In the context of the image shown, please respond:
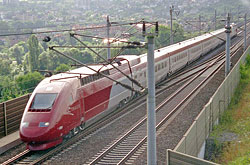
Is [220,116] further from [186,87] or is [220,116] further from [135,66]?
[186,87]

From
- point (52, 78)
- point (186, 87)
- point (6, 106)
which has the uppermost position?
point (52, 78)

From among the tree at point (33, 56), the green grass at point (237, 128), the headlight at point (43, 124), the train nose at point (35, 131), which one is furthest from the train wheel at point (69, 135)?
the tree at point (33, 56)

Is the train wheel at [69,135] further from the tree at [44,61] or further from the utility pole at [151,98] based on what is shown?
the tree at [44,61]

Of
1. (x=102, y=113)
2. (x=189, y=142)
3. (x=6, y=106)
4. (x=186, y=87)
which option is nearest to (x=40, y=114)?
(x=6, y=106)

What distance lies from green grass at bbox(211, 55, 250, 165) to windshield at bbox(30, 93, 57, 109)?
7.88 m

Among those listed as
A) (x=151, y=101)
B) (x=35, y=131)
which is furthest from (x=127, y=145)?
(x=151, y=101)

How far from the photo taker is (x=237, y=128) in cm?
1973

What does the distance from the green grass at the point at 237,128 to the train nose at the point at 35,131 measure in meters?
7.71

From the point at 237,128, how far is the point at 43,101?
35.4 feet

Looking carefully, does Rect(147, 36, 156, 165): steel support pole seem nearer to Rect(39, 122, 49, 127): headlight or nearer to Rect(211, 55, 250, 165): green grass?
Rect(211, 55, 250, 165): green grass

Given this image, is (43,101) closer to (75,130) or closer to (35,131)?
(35,131)

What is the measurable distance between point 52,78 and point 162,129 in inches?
242

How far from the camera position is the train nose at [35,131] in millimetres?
14789

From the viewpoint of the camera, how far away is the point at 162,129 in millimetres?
18297
